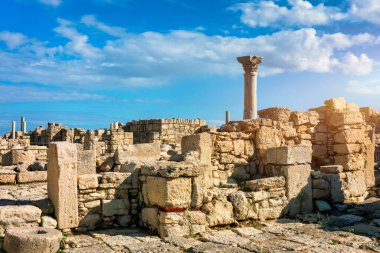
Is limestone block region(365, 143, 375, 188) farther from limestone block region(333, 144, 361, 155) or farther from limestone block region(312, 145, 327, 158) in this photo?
limestone block region(312, 145, 327, 158)

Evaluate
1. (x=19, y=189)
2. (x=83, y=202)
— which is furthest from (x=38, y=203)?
(x=19, y=189)

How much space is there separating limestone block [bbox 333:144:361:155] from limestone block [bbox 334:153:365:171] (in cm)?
12

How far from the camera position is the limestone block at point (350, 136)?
11.6 m

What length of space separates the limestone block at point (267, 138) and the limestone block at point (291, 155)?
3.40 feet

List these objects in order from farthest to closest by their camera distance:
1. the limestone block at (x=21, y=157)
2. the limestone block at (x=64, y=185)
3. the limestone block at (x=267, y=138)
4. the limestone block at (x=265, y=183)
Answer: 1. the limestone block at (x=21, y=157)
2. the limestone block at (x=267, y=138)
3. the limestone block at (x=265, y=183)
4. the limestone block at (x=64, y=185)

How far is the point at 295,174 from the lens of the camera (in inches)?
342

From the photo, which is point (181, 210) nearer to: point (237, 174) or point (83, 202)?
point (83, 202)

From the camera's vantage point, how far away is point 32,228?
604 centimetres

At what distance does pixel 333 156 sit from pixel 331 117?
3.80 ft

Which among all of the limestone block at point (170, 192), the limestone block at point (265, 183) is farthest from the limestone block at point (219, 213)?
the limestone block at point (265, 183)

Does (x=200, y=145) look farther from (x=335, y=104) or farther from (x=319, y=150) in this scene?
(x=335, y=104)

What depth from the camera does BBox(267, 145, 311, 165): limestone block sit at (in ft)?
28.3

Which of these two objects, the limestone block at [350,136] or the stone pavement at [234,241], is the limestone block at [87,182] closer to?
the stone pavement at [234,241]

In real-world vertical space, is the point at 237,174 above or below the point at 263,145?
below
